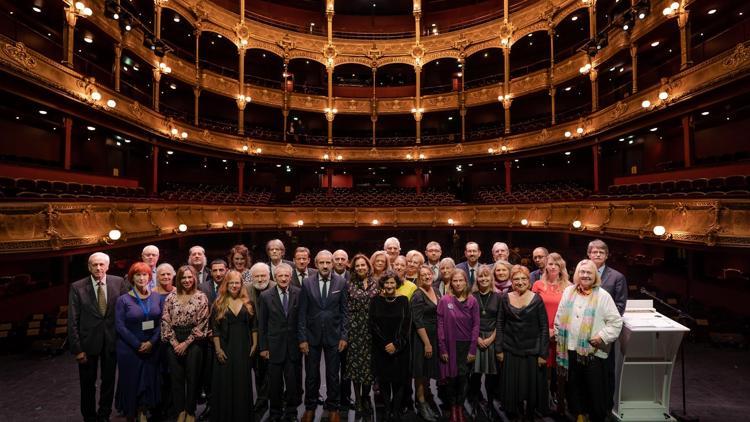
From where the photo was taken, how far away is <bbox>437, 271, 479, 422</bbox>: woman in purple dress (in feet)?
15.5

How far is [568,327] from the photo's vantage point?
14.8 ft

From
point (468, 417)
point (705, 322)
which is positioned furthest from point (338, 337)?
point (705, 322)

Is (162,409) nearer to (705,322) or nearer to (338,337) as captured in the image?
(338,337)

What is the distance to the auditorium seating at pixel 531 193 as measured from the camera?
17962mm

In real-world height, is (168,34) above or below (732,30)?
above

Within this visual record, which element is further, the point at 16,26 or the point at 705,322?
the point at 16,26

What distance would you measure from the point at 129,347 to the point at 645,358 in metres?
6.46

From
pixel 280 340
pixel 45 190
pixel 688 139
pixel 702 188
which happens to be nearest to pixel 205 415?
pixel 280 340

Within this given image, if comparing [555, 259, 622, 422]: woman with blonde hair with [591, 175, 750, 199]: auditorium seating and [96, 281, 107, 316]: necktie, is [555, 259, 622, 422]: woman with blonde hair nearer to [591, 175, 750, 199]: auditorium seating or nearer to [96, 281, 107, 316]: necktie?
[96, 281, 107, 316]: necktie

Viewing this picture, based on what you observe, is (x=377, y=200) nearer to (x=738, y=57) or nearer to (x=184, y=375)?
(x=738, y=57)

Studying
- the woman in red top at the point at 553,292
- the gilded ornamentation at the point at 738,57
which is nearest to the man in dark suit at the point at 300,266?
the woman in red top at the point at 553,292

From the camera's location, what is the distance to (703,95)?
439 inches

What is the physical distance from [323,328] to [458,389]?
1918 mm

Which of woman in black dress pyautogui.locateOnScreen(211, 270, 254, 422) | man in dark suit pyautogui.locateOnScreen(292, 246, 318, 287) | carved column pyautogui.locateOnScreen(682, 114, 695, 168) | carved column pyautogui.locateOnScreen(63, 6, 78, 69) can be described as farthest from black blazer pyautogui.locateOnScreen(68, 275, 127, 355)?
carved column pyautogui.locateOnScreen(682, 114, 695, 168)
